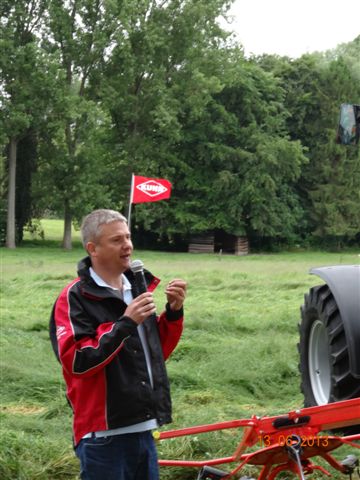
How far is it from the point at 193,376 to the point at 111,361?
3840mm

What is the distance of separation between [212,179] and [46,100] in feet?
32.6

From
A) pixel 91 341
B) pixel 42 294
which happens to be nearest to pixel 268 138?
pixel 42 294

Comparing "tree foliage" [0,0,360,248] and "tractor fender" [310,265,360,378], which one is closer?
"tractor fender" [310,265,360,378]

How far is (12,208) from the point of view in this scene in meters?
30.8

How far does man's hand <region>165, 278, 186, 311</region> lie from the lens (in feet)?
9.03

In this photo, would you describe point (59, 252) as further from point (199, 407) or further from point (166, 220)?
point (199, 407)

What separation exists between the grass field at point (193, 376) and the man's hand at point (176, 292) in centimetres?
140

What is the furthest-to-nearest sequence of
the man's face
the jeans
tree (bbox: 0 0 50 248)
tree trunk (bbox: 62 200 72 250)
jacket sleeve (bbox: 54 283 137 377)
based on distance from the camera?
tree trunk (bbox: 62 200 72 250) < tree (bbox: 0 0 50 248) < the man's face < the jeans < jacket sleeve (bbox: 54 283 137 377)

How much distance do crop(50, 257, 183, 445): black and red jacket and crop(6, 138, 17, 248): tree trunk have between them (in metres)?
28.6

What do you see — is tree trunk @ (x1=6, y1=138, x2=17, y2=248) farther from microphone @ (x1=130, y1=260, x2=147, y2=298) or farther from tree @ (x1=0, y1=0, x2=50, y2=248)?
microphone @ (x1=130, y1=260, x2=147, y2=298)

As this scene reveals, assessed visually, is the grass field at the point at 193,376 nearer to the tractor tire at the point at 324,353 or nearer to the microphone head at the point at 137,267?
the tractor tire at the point at 324,353
